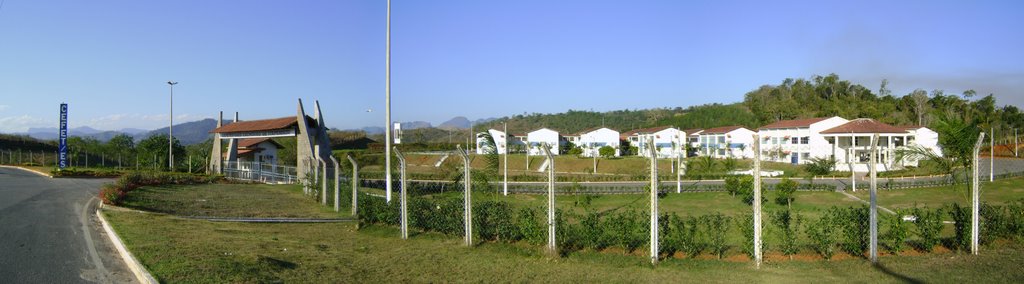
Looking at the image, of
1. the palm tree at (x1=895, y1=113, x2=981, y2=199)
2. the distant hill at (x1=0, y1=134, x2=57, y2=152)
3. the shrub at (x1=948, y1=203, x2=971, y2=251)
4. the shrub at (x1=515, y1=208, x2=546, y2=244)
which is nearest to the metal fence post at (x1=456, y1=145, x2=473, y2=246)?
the shrub at (x1=515, y1=208, x2=546, y2=244)

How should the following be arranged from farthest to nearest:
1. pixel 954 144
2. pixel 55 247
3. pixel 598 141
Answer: pixel 598 141
pixel 954 144
pixel 55 247

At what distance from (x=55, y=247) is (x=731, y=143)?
6468 centimetres

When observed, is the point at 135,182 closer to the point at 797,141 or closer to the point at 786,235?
the point at 786,235

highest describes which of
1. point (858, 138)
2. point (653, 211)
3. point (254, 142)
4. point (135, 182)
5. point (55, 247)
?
point (858, 138)

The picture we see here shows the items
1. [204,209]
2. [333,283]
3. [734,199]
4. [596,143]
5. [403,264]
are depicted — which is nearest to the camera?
[333,283]

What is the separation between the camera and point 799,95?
9981cm

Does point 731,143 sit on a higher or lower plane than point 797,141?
lower

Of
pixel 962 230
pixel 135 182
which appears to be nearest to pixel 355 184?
pixel 962 230

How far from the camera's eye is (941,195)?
2694 cm

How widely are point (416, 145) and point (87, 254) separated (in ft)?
246

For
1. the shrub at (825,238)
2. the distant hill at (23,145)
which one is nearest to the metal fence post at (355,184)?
the shrub at (825,238)

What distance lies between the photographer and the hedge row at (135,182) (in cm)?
1661

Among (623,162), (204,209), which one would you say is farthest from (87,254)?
(623,162)

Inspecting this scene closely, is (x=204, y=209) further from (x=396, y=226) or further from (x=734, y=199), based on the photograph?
(x=734, y=199)
